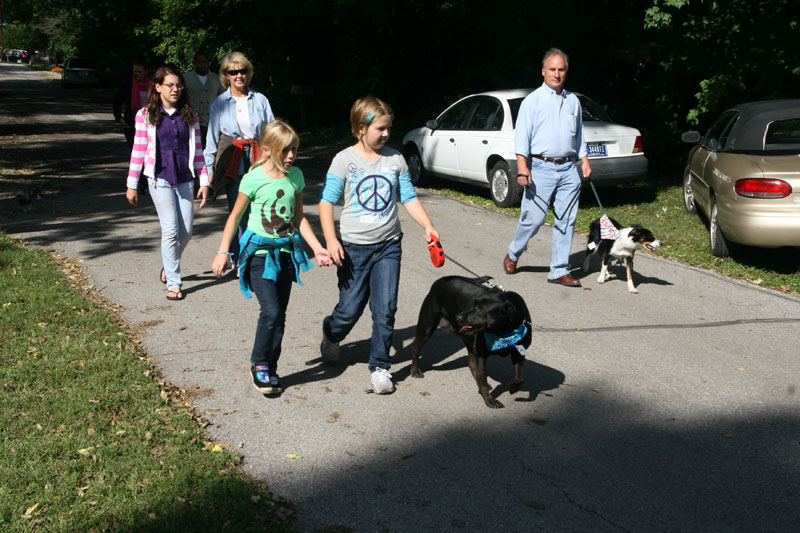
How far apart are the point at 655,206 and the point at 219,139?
25.3 ft

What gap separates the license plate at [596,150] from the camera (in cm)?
1114

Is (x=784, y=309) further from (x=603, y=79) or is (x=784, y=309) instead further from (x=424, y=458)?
(x=603, y=79)

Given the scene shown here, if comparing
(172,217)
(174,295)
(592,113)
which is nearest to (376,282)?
(172,217)

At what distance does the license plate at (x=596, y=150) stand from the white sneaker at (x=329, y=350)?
7.02 meters

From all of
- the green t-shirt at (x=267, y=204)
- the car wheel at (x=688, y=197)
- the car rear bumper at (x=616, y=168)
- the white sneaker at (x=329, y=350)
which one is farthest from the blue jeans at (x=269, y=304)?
the car wheel at (x=688, y=197)

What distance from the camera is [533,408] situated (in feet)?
15.5

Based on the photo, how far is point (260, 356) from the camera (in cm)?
473

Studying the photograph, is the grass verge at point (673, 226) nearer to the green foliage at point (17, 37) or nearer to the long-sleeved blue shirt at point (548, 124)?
the long-sleeved blue shirt at point (548, 124)

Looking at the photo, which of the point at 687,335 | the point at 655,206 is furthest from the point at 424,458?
the point at 655,206

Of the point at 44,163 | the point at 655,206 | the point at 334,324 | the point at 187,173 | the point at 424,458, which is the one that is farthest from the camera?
the point at 44,163

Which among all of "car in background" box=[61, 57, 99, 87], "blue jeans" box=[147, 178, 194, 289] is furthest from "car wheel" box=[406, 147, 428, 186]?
"car in background" box=[61, 57, 99, 87]

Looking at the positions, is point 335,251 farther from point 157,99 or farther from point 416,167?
point 416,167

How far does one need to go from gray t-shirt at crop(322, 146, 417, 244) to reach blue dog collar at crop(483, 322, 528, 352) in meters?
0.94

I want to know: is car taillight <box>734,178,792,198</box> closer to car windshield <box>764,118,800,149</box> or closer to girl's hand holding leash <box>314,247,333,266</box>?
car windshield <box>764,118,800,149</box>
